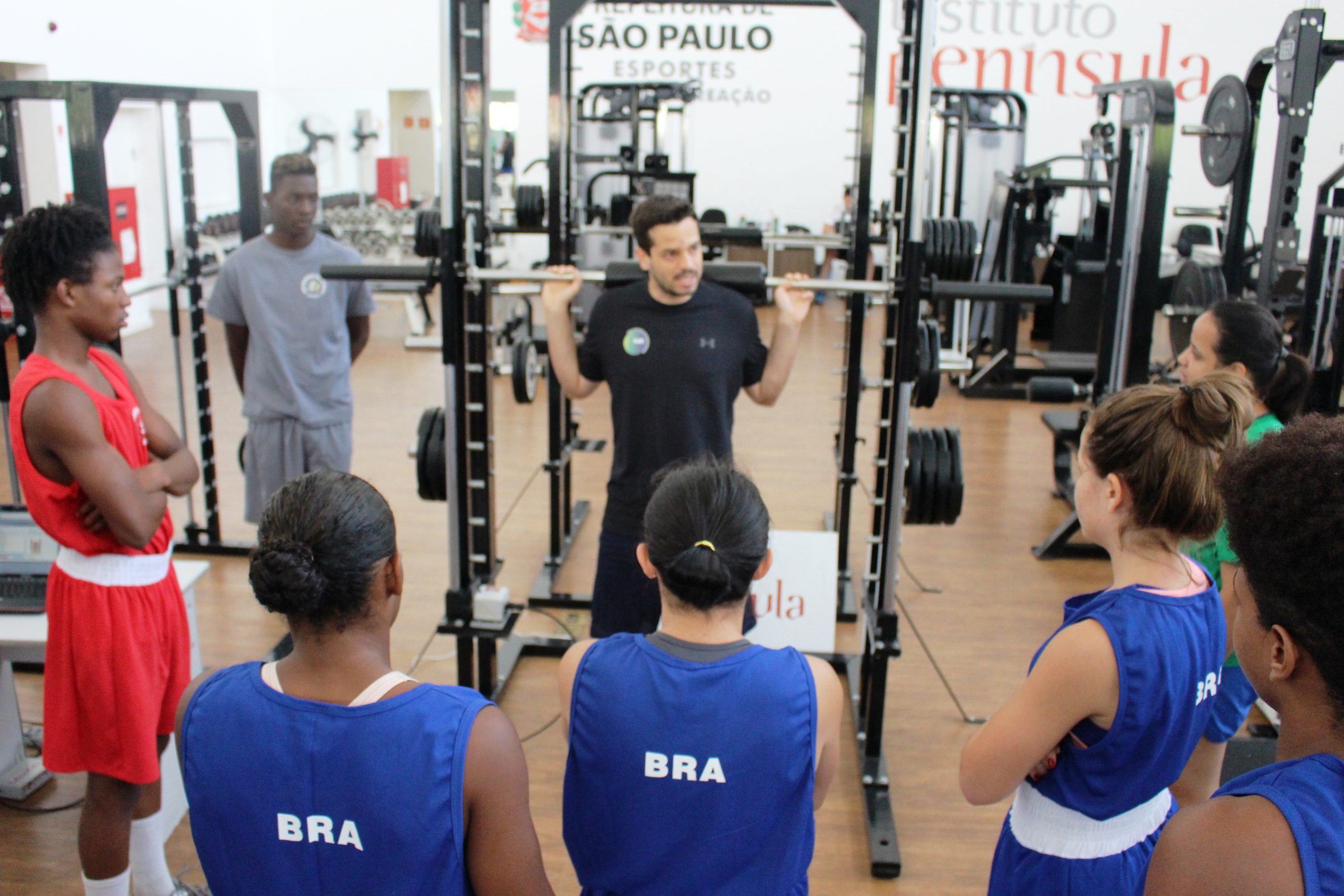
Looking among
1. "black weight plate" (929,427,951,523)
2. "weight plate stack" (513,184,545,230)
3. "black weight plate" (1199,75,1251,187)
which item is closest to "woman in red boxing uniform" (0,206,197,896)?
"black weight plate" (929,427,951,523)

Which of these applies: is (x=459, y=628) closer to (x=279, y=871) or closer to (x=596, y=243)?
(x=279, y=871)

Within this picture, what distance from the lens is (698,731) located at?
133 centimetres

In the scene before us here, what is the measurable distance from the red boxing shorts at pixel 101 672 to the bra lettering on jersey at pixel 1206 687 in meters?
2.02

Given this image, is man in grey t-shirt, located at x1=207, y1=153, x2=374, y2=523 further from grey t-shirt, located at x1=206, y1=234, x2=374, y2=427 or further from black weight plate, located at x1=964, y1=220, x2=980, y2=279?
black weight plate, located at x1=964, y1=220, x2=980, y2=279

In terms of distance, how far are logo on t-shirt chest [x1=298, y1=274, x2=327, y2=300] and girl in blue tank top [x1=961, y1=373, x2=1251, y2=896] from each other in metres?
2.76

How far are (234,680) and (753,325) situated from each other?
5.95 feet

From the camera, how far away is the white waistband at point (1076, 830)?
1650 mm

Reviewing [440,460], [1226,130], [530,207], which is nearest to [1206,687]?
[440,460]

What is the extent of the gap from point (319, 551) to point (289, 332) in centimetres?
261

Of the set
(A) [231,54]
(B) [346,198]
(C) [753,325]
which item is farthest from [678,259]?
(B) [346,198]

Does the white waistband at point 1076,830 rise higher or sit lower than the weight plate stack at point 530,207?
lower

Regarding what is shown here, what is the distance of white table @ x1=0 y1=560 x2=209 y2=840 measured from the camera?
108 inches

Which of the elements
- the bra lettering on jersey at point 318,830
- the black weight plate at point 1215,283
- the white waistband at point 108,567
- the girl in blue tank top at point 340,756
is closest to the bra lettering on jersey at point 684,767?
the girl in blue tank top at point 340,756

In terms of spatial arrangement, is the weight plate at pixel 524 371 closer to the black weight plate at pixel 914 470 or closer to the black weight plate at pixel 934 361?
the black weight plate at pixel 934 361
